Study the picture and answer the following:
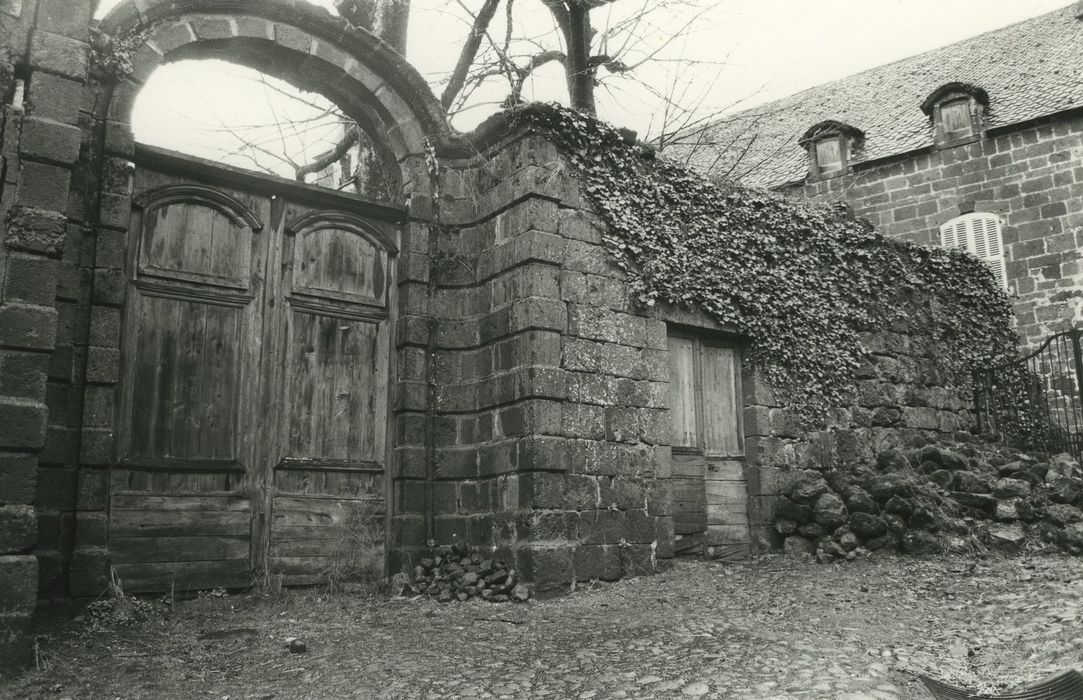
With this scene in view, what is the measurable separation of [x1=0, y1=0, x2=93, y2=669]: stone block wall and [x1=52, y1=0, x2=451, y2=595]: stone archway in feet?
2.90

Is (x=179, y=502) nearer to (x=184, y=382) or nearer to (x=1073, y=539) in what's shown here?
(x=184, y=382)

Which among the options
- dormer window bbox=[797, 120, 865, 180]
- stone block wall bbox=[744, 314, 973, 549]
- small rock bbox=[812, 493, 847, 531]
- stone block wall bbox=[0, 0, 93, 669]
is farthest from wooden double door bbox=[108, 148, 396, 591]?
dormer window bbox=[797, 120, 865, 180]

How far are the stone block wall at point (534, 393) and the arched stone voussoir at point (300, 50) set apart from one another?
2.01 feet

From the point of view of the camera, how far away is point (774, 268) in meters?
8.62

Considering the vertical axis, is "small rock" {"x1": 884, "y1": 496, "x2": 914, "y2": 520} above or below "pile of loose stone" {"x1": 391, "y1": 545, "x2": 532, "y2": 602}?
above

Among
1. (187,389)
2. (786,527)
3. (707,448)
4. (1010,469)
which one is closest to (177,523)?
(187,389)

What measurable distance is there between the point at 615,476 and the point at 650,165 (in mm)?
2758

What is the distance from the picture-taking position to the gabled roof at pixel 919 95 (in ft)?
52.6

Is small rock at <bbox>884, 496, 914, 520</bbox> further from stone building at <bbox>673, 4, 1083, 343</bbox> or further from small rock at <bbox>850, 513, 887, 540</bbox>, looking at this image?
stone building at <bbox>673, 4, 1083, 343</bbox>

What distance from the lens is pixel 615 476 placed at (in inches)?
271

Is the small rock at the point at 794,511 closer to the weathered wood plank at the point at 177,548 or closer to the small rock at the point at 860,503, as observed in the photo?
the small rock at the point at 860,503

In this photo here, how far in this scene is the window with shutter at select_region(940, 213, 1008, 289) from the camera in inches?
623

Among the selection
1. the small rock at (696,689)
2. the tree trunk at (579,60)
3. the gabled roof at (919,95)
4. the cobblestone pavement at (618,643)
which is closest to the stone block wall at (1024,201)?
the gabled roof at (919,95)

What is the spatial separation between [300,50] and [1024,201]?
13352 millimetres
